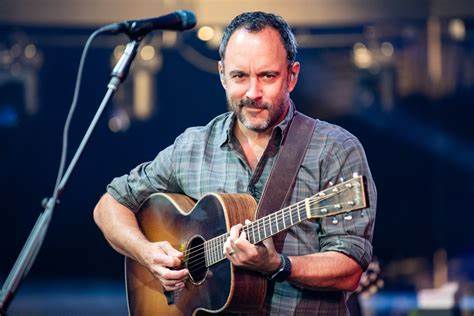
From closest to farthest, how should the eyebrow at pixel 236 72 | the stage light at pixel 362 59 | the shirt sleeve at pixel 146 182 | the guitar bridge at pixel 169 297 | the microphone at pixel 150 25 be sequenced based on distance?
the eyebrow at pixel 236 72, the microphone at pixel 150 25, the guitar bridge at pixel 169 297, the shirt sleeve at pixel 146 182, the stage light at pixel 362 59

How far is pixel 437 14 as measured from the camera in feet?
23.3

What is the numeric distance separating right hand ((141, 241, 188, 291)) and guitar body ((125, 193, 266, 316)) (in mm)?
41

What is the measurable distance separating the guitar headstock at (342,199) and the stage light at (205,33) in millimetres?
4667

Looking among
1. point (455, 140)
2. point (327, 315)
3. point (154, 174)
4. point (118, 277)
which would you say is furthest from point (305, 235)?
point (118, 277)

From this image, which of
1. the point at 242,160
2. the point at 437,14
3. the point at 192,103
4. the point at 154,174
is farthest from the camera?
the point at 192,103

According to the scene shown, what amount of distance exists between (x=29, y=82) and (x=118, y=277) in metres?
2.06

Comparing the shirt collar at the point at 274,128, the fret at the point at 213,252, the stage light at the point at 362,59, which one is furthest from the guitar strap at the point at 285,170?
the stage light at the point at 362,59

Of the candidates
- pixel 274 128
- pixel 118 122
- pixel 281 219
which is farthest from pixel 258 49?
pixel 118 122

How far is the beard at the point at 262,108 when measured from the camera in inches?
128

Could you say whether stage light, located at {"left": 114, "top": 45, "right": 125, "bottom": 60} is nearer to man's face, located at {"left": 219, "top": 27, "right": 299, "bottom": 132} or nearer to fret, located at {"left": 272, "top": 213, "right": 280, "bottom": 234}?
man's face, located at {"left": 219, "top": 27, "right": 299, "bottom": 132}

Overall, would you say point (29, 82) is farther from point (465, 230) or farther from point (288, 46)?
point (288, 46)

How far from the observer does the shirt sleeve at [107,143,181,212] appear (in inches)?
147

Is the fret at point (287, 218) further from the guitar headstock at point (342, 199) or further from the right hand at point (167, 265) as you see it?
the right hand at point (167, 265)

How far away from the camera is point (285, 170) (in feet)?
10.5
